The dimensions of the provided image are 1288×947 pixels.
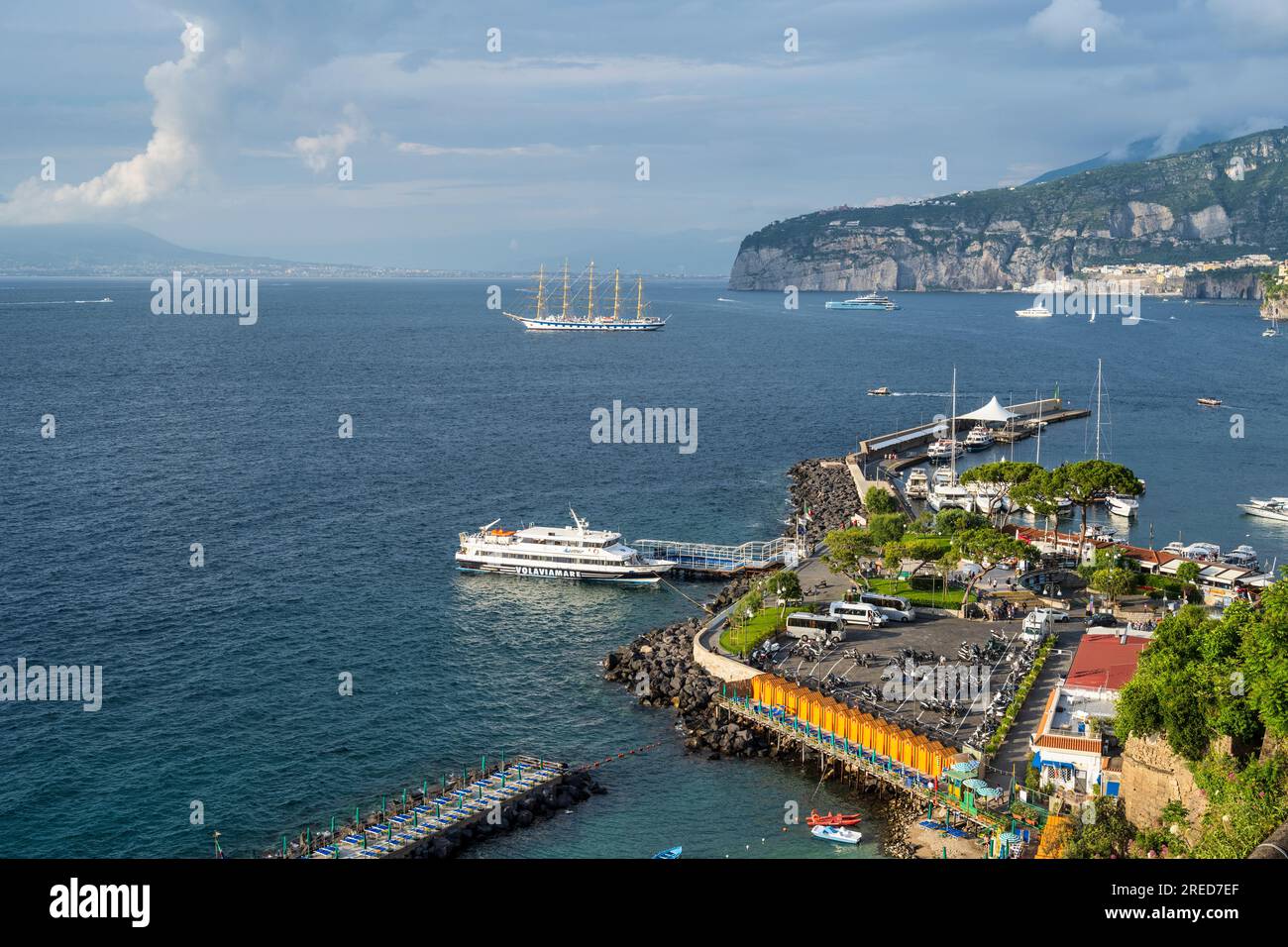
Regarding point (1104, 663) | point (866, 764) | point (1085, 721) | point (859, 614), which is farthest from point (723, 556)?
point (1085, 721)

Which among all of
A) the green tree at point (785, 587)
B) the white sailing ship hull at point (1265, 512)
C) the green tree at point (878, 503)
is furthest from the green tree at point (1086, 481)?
the white sailing ship hull at point (1265, 512)

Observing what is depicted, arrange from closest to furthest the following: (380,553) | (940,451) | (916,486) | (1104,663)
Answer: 1. (1104,663)
2. (380,553)
3. (916,486)
4. (940,451)

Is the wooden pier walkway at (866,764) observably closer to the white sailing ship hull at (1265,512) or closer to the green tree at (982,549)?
the green tree at (982,549)

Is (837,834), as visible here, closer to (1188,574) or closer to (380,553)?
(1188,574)
